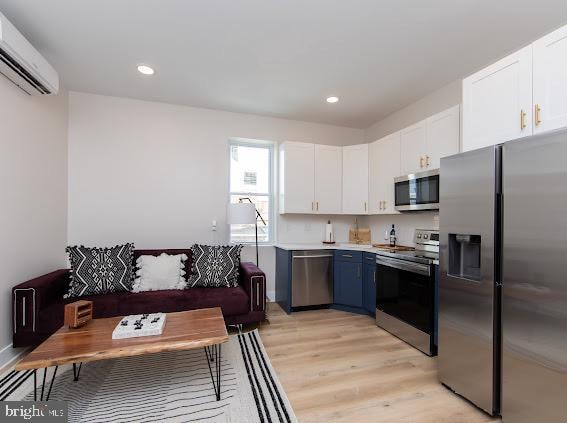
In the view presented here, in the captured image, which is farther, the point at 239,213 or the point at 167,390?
the point at 239,213

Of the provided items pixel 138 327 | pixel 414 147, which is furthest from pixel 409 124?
pixel 138 327

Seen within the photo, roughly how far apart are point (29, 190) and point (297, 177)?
2.97 meters

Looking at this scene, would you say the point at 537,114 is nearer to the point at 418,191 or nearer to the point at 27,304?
the point at 418,191

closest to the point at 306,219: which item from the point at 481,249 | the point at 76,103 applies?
the point at 481,249

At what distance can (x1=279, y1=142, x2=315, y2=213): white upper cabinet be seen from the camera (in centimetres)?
395

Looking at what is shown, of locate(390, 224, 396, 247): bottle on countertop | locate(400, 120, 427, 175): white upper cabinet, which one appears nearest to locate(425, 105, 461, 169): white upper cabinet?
locate(400, 120, 427, 175): white upper cabinet

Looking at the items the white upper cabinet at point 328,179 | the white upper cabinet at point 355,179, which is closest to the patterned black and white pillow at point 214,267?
the white upper cabinet at point 328,179

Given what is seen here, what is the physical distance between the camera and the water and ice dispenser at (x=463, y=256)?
6.41ft

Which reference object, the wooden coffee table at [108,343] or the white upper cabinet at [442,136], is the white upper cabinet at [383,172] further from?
the wooden coffee table at [108,343]

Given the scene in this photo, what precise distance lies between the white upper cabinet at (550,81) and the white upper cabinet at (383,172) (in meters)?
1.73

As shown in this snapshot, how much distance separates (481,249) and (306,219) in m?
2.70

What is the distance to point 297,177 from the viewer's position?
3.98m

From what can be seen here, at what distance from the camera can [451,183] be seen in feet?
6.65

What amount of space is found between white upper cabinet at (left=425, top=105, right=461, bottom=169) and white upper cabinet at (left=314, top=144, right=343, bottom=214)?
138 cm
